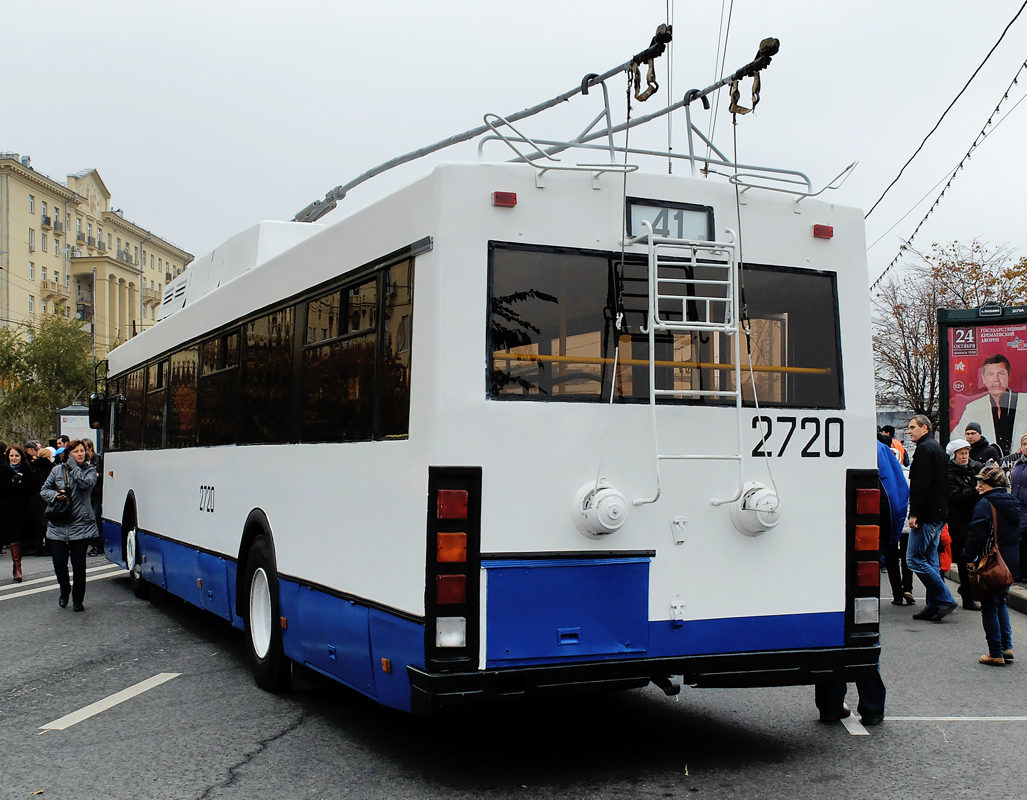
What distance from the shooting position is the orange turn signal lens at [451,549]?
5.16 meters

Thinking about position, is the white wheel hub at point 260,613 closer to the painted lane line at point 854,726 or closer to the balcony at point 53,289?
the painted lane line at point 854,726

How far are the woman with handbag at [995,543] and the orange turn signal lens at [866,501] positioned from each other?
2873 millimetres

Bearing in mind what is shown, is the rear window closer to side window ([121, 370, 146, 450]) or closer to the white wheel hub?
the white wheel hub

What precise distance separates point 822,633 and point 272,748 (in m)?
3.07

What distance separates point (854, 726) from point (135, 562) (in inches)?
341

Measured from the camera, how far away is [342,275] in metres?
6.51

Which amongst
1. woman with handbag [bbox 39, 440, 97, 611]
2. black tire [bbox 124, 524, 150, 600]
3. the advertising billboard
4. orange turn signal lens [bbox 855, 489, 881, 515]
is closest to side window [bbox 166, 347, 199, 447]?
woman with handbag [bbox 39, 440, 97, 611]

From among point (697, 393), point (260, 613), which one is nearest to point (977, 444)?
point (697, 393)

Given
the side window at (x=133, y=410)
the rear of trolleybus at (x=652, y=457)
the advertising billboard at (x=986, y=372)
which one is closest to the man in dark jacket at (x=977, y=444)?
the advertising billboard at (x=986, y=372)

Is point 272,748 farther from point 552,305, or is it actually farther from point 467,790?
point 552,305

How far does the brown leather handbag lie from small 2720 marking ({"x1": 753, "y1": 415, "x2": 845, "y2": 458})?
307cm

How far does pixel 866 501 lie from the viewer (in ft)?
19.7

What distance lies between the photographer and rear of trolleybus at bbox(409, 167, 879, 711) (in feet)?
17.2

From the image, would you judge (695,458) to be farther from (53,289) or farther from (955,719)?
(53,289)
